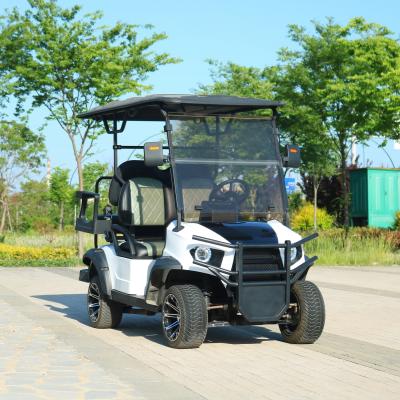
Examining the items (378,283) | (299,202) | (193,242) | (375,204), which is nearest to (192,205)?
(193,242)

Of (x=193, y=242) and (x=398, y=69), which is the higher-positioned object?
(x=398, y=69)

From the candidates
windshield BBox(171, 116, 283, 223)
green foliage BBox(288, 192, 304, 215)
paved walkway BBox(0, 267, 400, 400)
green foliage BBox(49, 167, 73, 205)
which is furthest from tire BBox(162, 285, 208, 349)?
green foliage BBox(49, 167, 73, 205)

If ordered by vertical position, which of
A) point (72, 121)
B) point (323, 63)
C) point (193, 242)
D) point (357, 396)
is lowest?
point (357, 396)

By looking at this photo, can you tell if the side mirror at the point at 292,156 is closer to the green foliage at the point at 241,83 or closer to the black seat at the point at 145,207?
the black seat at the point at 145,207

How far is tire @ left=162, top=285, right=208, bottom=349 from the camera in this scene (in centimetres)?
915

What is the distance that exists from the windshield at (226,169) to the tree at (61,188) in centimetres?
3348

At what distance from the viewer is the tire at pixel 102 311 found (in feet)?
36.3

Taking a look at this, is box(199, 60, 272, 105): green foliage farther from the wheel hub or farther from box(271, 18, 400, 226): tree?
the wheel hub

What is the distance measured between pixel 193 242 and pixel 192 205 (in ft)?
1.93

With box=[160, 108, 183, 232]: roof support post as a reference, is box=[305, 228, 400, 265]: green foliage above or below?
below

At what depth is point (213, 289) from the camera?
9750 mm

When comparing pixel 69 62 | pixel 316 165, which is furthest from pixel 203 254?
pixel 316 165

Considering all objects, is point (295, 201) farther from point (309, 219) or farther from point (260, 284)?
point (260, 284)

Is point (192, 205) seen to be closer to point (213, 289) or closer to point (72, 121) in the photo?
point (213, 289)
